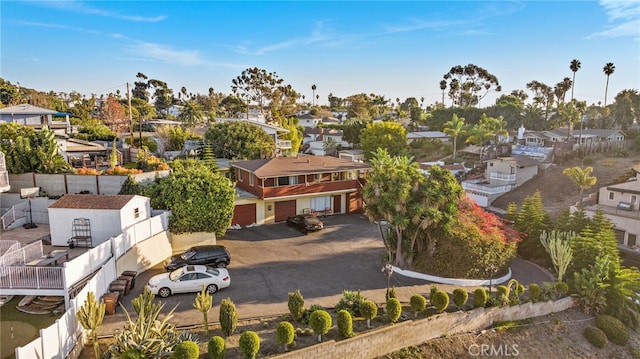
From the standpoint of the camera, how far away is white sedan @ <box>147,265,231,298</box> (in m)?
19.1

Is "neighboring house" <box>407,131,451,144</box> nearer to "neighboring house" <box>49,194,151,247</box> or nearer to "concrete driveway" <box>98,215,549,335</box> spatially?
"concrete driveway" <box>98,215,549,335</box>

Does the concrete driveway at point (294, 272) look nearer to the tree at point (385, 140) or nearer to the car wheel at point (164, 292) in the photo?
the car wheel at point (164, 292)

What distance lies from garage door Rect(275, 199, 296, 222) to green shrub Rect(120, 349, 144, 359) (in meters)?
21.0

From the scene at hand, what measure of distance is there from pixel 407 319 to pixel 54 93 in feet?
402

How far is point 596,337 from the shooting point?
2003 cm

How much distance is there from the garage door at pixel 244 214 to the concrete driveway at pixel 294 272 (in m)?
0.99

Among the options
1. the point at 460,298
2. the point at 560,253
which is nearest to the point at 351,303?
the point at 460,298

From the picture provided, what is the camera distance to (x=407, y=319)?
59.3 feet

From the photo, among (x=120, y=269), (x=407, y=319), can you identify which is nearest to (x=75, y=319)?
(x=120, y=269)

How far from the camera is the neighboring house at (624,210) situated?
1152 inches

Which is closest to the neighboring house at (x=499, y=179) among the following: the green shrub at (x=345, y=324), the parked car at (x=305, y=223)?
the parked car at (x=305, y=223)

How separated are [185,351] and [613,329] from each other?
20.9 m

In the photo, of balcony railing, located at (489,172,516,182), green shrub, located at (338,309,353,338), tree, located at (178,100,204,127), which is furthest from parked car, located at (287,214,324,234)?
tree, located at (178,100,204,127)

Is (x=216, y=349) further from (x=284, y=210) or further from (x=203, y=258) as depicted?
(x=284, y=210)
